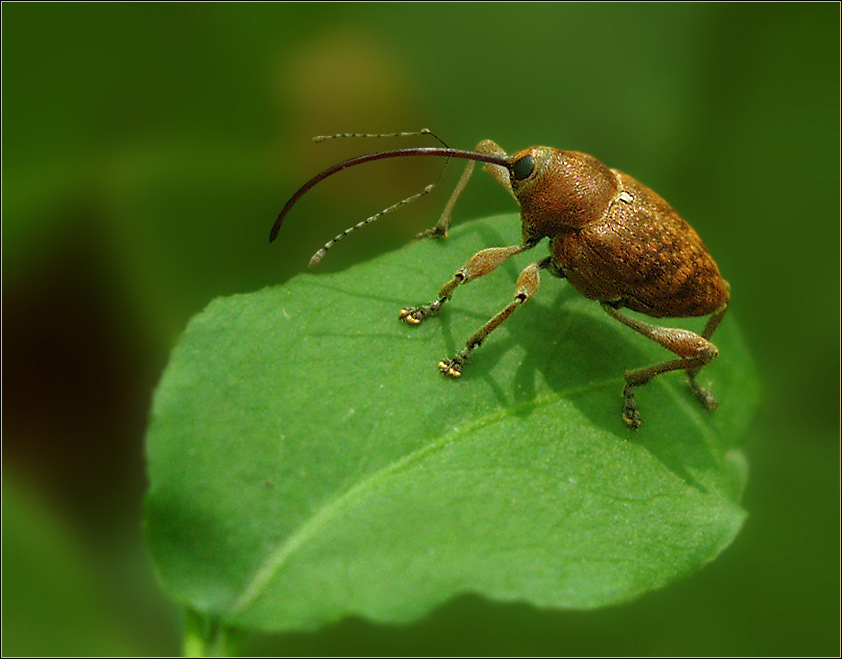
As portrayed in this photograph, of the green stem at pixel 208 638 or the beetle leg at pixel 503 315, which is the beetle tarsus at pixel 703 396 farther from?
the green stem at pixel 208 638

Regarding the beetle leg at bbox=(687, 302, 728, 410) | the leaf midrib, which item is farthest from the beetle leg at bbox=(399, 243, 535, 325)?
the beetle leg at bbox=(687, 302, 728, 410)

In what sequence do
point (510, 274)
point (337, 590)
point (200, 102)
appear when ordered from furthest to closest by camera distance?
point (200, 102) < point (510, 274) < point (337, 590)

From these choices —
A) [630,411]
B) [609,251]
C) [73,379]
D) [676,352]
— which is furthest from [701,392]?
[73,379]

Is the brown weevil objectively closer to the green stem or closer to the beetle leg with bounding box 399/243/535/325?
the beetle leg with bounding box 399/243/535/325

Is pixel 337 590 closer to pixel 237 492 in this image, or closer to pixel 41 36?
pixel 237 492

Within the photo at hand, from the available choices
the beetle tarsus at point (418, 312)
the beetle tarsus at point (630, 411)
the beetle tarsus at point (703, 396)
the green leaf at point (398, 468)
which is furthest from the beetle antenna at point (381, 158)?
the beetle tarsus at point (703, 396)

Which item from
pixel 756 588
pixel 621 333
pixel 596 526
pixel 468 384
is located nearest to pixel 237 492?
pixel 468 384
